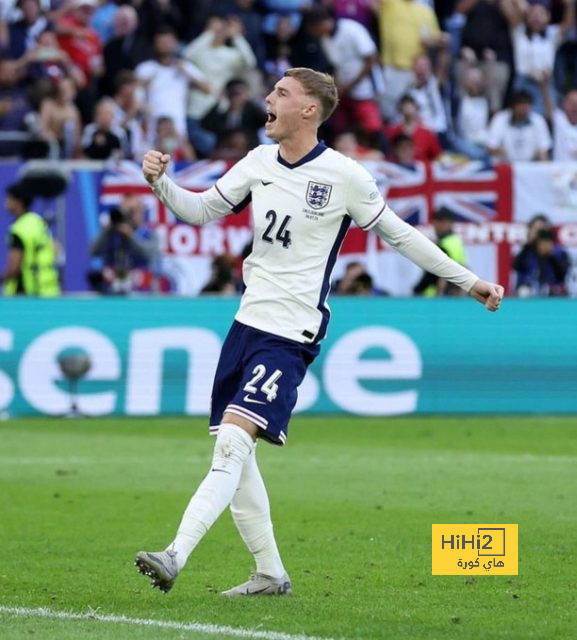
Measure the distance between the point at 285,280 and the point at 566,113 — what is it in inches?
671

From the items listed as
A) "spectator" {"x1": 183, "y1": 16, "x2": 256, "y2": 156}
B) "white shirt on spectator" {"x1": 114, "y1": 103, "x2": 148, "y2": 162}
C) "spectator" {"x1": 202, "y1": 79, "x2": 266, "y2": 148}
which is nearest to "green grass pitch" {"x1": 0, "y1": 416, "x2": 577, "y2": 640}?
"white shirt on spectator" {"x1": 114, "y1": 103, "x2": 148, "y2": 162}

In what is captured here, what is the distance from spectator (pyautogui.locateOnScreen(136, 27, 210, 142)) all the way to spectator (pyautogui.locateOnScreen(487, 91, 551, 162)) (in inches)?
170

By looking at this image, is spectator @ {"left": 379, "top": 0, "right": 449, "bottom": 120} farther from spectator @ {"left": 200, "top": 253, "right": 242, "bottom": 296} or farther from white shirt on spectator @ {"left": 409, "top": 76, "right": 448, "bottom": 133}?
spectator @ {"left": 200, "top": 253, "right": 242, "bottom": 296}

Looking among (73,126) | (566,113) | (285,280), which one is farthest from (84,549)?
(566,113)

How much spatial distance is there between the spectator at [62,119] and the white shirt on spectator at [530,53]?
7.10 m

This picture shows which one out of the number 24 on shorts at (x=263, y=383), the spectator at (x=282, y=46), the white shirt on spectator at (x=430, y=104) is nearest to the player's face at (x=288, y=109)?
the number 24 on shorts at (x=263, y=383)

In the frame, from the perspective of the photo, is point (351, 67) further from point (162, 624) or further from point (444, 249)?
point (162, 624)

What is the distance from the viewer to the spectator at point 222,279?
1922cm

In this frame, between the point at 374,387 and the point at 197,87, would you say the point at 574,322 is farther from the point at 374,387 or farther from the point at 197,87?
the point at 197,87

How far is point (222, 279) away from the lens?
19219 millimetres

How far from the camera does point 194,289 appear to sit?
20125 millimetres

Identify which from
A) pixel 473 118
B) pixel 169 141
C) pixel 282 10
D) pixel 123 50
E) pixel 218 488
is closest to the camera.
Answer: pixel 218 488

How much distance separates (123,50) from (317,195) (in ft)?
49.9

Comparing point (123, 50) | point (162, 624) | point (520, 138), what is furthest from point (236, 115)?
point (162, 624)
